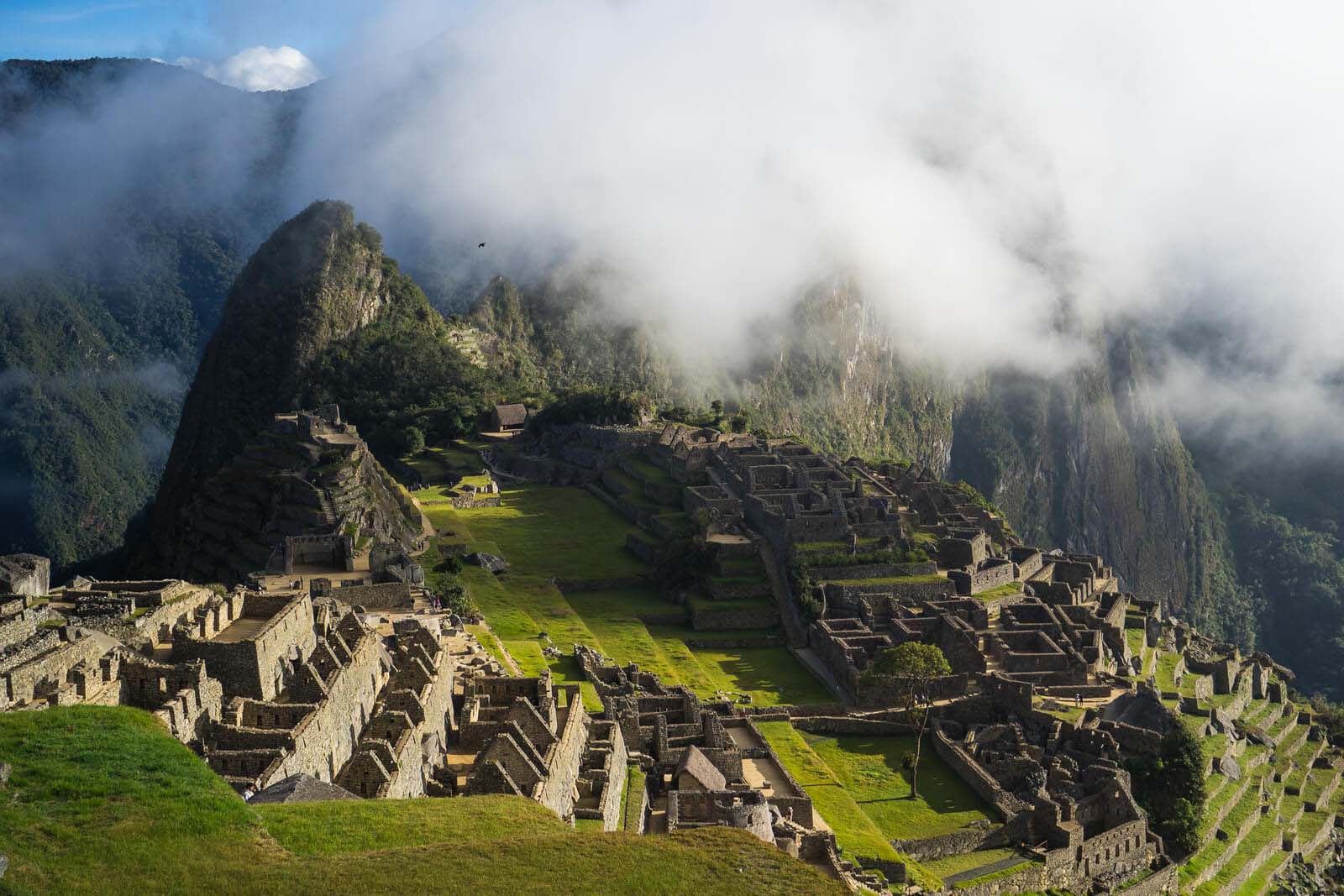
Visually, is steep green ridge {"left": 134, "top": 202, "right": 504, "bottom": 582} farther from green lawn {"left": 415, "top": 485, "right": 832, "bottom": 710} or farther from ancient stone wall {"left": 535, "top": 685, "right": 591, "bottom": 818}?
ancient stone wall {"left": 535, "top": 685, "right": 591, "bottom": 818}

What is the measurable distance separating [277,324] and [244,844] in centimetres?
9427

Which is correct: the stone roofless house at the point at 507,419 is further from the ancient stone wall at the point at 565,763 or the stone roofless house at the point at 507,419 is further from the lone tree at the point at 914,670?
the ancient stone wall at the point at 565,763

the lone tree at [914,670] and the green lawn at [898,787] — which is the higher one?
the lone tree at [914,670]

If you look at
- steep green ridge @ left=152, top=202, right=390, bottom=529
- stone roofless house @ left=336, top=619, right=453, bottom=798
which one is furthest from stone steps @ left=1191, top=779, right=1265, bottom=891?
steep green ridge @ left=152, top=202, right=390, bottom=529

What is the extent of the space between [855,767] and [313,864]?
26.7 metres

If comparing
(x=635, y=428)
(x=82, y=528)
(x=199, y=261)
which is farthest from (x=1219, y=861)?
(x=199, y=261)

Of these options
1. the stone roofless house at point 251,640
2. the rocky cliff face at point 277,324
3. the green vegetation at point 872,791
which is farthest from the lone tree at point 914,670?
the rocky cliff face at point 277,324

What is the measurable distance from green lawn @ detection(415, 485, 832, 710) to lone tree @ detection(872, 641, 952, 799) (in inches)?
107

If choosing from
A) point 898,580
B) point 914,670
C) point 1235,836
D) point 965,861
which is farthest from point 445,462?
point 965,861

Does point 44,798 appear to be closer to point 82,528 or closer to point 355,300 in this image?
point 82,528

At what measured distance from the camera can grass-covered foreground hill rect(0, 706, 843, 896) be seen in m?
17.8

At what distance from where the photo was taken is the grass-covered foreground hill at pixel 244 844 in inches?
703

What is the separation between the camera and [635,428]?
89.0 meters

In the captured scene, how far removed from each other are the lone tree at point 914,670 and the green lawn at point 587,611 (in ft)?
8.91
